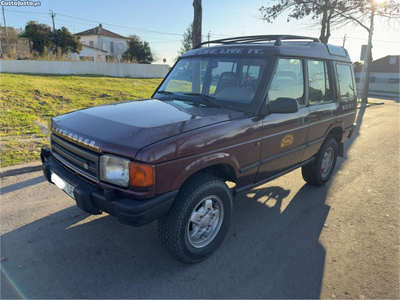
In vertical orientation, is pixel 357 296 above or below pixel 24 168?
below

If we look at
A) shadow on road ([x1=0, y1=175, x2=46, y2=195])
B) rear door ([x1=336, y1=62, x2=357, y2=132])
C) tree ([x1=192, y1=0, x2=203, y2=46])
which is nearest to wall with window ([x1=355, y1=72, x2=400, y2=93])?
tree ([x1=192, y1=0, x2=203, y2=46])

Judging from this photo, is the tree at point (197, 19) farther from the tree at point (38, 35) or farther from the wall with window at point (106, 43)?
the wall with window at point (106, 43)

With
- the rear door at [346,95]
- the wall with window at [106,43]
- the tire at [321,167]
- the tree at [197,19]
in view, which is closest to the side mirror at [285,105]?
the tire at [321,167]

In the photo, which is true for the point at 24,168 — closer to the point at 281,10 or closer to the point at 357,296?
→ the point at 357,296

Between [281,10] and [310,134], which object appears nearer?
Result: [310,134]

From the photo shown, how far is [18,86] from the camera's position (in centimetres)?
1059

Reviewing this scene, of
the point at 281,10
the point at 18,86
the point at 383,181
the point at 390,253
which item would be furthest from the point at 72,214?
the point at 281,10

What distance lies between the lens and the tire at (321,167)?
4.57 m

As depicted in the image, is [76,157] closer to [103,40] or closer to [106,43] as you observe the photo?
[103,40]

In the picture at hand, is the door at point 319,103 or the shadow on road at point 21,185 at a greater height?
the door at point 319,103

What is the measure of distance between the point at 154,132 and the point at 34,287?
1.67m

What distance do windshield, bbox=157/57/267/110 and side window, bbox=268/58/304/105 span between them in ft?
0.68

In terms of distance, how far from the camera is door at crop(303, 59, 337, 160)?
3900mm

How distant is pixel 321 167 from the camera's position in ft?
15.5
